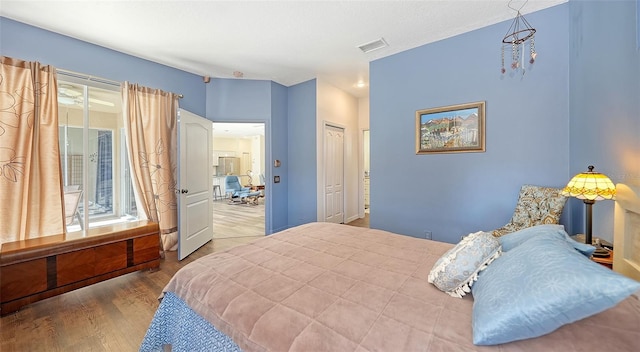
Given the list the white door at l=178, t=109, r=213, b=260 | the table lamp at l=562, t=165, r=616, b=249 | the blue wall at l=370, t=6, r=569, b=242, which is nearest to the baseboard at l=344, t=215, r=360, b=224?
the blue wall at l=370, t=6, r=569, b=242

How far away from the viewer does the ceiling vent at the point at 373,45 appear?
2.88 meters

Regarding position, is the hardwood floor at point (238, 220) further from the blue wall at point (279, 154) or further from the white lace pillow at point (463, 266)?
the white lace pillow at point (463, 266)

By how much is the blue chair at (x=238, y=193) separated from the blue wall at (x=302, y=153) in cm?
319

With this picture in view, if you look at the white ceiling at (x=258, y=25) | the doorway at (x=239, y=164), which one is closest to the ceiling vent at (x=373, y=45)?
the white ceiling at (x=258, y=25)

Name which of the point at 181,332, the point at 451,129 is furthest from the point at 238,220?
the point at 451,129

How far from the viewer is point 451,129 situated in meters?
2.77

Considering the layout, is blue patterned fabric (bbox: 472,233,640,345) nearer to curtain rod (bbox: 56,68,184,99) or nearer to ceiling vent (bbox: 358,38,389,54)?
ceiling vent (bbox: 358,38,389,54)

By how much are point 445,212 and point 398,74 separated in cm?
187

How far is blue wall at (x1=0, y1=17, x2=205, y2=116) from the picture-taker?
7.66ft

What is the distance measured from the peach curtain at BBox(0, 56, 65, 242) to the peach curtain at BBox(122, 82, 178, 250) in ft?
2.17

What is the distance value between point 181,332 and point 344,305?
90 centimetres

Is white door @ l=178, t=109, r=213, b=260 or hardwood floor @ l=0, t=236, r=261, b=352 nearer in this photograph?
hardwood floor @ l=0, t=236, r=261, b=352

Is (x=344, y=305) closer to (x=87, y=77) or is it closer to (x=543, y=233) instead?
(x=543, y=233)

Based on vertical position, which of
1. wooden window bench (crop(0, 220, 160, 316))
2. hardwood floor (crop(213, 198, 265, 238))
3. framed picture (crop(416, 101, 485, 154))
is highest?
framed picture (crop(416, 101, 485, 154))
